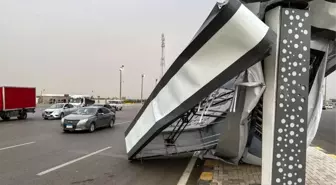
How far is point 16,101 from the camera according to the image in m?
26.2

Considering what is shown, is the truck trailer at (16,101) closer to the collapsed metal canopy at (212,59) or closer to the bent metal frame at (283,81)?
the collapsed metal canopy at (212,59)

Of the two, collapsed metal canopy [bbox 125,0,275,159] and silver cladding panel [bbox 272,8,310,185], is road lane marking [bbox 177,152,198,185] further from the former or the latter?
silver cladding panel [bbox 272,8,310,185]

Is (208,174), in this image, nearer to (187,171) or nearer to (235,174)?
(235,174)

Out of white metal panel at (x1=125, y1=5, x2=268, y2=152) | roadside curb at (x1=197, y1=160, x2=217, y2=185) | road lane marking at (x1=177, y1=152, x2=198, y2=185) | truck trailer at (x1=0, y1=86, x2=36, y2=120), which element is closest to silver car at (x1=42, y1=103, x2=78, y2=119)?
truck trailer at (x1=0, y1=86, x2=36, y2=120)

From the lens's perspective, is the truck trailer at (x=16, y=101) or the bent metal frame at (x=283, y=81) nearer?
the bent metal frame at (x=283, y=81)

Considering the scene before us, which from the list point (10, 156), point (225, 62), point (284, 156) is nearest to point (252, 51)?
point (225, 62)

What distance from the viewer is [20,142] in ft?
41.0

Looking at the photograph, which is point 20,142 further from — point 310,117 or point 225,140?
point 310,117

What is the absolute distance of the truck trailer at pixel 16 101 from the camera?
24.8m

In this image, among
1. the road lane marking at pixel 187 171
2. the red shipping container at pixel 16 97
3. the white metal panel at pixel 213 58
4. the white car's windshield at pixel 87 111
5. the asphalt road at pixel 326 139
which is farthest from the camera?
the red shipping container at pixel 16 97

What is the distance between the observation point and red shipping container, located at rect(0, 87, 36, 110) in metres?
24.7

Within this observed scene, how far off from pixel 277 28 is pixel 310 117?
223 centimetres

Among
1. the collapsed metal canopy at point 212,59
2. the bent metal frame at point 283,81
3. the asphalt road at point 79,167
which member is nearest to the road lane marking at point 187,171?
the asphalt road at point 79,167

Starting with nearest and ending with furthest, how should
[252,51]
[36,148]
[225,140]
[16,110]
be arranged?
[252,51]
[225,140]
[36,148]
[16,110]
